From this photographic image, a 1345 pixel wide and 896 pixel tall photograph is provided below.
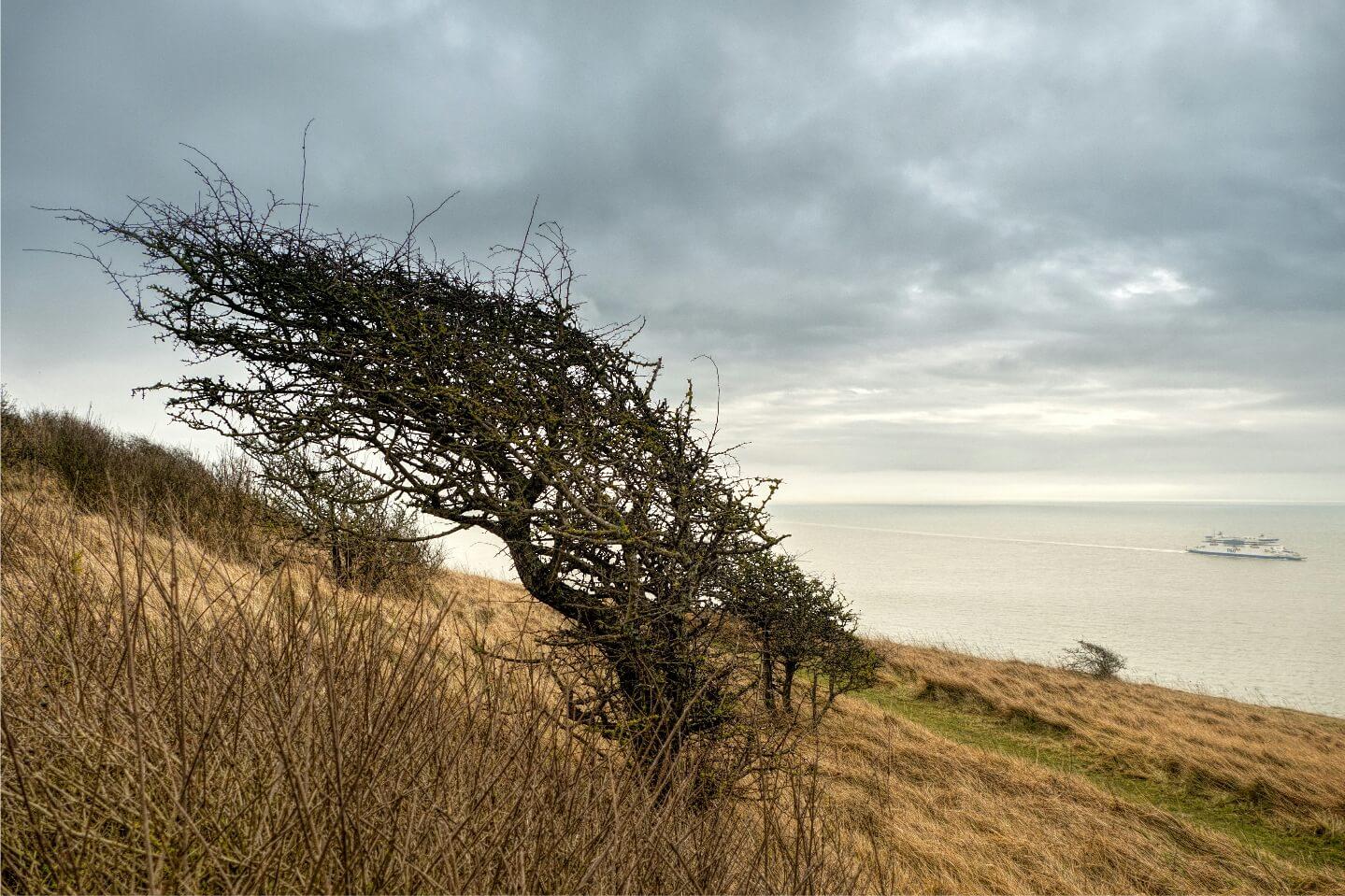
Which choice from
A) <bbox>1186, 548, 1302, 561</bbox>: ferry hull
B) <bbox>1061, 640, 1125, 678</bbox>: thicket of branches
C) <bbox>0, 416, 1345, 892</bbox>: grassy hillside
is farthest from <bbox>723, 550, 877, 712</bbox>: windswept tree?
<bbox>1186, 548, 1302, 561</bbox>: ferry hull

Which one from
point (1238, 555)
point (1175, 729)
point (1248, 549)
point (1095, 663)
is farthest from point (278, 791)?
point (1248, 549)

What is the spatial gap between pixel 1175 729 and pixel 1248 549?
216m

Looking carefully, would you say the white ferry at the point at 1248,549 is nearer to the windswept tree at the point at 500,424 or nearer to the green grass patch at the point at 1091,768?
the green grass patch at the point at 1091,768

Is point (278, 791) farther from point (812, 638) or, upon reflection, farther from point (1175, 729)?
point (1175, 729)

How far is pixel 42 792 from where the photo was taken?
211 centimetres

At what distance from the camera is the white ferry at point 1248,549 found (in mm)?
166875

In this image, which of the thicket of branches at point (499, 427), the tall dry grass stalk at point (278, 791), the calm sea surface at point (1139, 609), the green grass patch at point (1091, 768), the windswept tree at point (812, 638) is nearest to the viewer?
the tall dry grass stalk at point (278, 791)

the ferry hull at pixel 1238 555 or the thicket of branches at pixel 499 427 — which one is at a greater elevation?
the ferry hull at pixel 1238 555

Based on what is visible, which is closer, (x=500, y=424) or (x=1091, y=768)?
(x=500, y=424)

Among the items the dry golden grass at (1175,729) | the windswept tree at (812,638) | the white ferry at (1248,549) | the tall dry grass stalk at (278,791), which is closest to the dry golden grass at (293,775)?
the tall dry grass stalk at (278,791)

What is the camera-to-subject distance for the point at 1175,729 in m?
22.0

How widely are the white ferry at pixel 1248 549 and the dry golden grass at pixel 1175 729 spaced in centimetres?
18368

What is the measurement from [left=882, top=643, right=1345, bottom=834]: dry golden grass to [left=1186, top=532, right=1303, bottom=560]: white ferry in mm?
183679

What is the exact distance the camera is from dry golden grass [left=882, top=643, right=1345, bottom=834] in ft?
53.3
